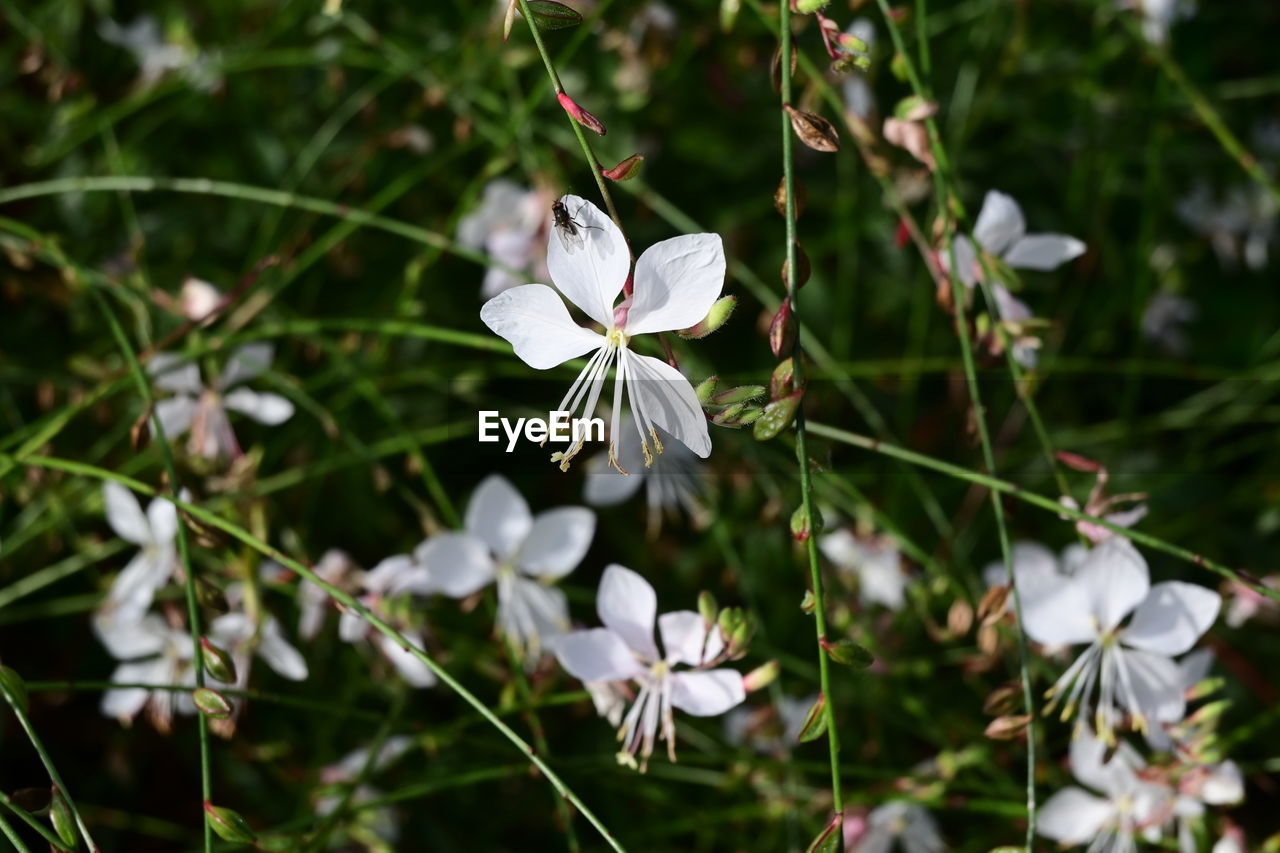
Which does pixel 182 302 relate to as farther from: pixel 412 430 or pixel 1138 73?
pixel 1138 73

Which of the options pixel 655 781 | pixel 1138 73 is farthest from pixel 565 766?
pixel 1138 73

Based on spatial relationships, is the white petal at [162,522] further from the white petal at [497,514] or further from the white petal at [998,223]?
the white petal at [998,223]

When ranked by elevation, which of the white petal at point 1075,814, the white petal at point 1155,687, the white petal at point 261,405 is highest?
the white petal at point 261,405

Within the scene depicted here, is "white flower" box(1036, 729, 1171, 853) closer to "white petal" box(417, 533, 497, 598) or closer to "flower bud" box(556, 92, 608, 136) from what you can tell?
"white petal" box(417, 533, 497, 598)

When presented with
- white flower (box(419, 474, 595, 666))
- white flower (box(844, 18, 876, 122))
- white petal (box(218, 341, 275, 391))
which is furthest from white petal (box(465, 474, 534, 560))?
white flower (box(844, 18, 876, 122))

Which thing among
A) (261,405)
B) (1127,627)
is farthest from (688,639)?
(261,405)

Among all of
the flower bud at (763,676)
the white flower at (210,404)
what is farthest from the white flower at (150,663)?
the flower bud at (763,676)
